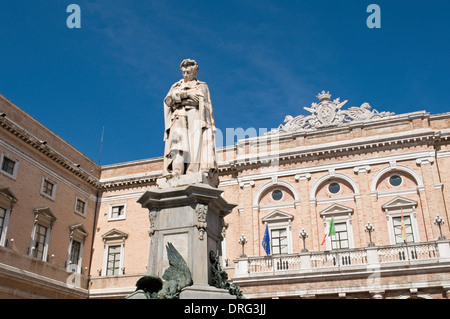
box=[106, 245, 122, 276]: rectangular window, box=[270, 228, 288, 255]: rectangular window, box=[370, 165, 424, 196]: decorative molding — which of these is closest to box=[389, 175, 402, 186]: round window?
box=[370, 165, 424, 196]: decorative molding

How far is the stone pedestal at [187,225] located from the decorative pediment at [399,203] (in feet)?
61.1

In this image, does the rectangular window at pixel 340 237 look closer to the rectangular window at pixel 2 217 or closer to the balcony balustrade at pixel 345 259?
the balcony balustrade at pixel 345 259

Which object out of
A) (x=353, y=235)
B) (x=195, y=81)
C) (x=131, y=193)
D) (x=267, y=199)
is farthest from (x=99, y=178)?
(x=195, y=81)

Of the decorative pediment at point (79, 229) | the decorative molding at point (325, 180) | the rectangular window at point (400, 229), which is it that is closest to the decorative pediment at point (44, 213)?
the decorative pediment at point (79, 229)

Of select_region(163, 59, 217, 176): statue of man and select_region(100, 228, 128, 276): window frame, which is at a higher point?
select_region(100, 228, 128, 276): window frame

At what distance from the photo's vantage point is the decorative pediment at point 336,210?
24594mm

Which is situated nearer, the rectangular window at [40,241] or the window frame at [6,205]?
the window frame at [6,205]

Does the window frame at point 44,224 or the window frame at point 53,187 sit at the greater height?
the window frame at point 53,187

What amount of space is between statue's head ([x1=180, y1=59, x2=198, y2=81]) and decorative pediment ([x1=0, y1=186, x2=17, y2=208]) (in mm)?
16868

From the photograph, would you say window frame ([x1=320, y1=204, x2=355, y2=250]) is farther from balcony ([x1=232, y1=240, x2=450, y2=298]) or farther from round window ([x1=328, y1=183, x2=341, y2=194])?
balcony ([x1=232, y1=240, x2=450, y2=298])

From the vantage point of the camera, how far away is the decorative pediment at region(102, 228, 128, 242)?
28625 mm

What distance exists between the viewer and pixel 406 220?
930 inches

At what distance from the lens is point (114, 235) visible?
2880 cm

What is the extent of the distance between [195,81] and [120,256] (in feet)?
72.4
